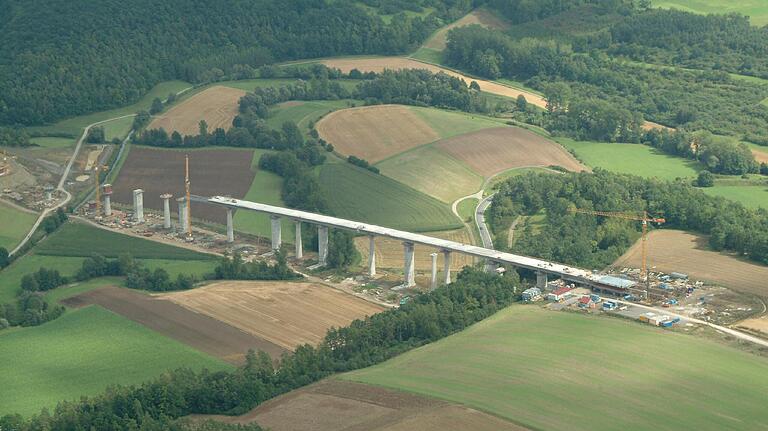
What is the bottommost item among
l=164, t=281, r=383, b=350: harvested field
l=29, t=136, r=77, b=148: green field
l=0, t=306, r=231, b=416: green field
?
l=0, t=306, r=231, b=416: green field

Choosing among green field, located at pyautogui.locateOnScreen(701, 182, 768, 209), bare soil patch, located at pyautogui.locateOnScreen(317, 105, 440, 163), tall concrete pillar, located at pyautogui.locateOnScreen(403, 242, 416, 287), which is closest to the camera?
tall concrete pillar, located at pyautogui.locateOnScreen(403, 242, 416, 287)

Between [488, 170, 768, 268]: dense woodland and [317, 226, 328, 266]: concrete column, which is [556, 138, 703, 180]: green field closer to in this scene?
[488, 170, 768, 268]: dense woodland

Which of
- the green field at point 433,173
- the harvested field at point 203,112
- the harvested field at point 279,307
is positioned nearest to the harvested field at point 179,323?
the harvested field at point 279,307

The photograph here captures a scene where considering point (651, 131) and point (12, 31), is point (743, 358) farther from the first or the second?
point (12, 31)

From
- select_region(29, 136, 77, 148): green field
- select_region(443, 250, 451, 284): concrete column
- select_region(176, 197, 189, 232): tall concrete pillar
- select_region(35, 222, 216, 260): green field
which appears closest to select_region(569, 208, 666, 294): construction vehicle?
select_region(443, 250, 451, 284): concrete column

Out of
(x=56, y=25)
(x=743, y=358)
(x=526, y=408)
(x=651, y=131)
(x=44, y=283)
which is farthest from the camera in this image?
(x=56, y=25)

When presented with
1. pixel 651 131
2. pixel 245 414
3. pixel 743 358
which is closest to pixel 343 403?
pixel 245 414
